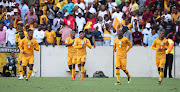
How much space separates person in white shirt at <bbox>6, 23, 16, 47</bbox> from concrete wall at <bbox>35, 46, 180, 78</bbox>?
1.44m

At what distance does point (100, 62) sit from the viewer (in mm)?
23156

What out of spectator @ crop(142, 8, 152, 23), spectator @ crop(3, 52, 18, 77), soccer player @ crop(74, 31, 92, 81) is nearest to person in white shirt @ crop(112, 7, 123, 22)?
spectator @ crop(142, 8, 152, 23)

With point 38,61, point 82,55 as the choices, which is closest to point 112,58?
point 38,61

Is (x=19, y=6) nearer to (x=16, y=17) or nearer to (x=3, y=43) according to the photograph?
(x=16, y=17)

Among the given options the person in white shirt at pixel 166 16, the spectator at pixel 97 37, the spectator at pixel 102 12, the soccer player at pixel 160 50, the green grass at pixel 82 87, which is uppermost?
the spectator at pixel 102 12

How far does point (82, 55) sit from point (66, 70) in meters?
5.33

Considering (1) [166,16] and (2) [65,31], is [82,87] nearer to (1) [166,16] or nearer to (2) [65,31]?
(2) [65,31]

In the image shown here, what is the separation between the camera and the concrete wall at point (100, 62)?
75.1ft

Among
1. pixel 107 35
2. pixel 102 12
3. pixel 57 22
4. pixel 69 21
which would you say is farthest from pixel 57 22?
pixel 107 35

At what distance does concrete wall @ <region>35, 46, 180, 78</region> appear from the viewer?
22891 mm

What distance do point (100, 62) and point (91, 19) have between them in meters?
2.54

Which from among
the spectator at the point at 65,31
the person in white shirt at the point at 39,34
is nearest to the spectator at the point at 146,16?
the spectator at the point at 65,31

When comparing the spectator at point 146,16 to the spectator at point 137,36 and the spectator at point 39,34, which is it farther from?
the spectator at point 39,34

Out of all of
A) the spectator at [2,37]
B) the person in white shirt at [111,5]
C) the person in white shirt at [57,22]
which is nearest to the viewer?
the spectator at [2,37]
